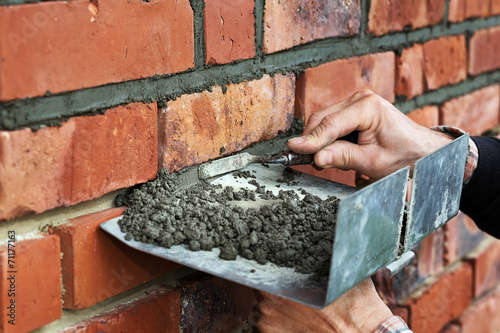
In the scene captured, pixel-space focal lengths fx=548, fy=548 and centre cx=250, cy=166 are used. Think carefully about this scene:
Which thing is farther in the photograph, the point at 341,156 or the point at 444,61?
the point at 444,61

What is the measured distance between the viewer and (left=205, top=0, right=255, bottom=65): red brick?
849 millimetres

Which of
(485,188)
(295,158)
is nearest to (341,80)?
(295,158)

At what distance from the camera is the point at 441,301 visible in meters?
1.61

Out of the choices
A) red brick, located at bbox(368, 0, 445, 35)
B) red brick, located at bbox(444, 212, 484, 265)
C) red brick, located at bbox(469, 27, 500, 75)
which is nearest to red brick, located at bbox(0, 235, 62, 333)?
red brick, located at bbox(368, 0, 445, 35)

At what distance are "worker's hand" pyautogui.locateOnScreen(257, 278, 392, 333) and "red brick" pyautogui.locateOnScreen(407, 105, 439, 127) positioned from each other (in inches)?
26.1

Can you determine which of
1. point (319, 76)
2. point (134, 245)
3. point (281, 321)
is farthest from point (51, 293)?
point (319, 76)

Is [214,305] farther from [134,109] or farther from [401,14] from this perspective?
[401,14]

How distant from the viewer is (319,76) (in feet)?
3.61

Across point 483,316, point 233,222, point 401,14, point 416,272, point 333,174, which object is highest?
point 401,14

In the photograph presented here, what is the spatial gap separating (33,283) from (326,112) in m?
0.58

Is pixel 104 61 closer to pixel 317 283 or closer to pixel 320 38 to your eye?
pixel 317 283

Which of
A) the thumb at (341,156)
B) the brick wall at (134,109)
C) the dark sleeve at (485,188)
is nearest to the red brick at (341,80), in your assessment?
the brick wall at (134,109)

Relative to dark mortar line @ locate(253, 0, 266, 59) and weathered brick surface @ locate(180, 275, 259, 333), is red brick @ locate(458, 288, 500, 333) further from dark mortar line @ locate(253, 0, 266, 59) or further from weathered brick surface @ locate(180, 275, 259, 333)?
dark mortar line @ locate(253, 0, 266, 59)

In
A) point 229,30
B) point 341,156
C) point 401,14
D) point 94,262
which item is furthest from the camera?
point 401,14
